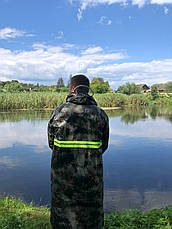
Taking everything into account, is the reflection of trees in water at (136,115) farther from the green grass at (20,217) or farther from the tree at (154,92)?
the tree at (154,92)

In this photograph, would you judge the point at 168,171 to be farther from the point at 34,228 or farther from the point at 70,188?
the point at 70,188

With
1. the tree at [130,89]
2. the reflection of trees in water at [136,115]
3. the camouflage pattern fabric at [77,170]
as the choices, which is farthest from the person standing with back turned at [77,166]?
the tree at [130,89]

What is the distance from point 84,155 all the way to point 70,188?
339 mm

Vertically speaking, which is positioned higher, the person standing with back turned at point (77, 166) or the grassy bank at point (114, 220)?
the person standing with back turned at point (77, 166)

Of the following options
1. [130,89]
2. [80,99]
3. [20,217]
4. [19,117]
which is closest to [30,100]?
[19,117]

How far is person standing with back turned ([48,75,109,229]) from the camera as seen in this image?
2145mm

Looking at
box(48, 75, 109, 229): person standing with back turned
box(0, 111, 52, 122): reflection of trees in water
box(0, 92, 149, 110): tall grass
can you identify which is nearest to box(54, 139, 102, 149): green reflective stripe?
box(48, 75, 109, 229): person standing with back turned

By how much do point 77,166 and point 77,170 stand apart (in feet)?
0.12

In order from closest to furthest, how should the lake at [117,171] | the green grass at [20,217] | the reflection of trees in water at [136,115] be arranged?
the green grass at [20,217] < the lake at [117,171] < the reflection of trees in water at [136,115]

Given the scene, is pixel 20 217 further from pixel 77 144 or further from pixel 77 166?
pixel 77 144

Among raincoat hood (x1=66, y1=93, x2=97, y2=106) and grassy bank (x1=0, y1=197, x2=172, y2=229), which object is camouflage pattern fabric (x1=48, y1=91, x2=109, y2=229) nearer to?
raincoat hood (x1=66, y1=93, x2=97, y2=106)

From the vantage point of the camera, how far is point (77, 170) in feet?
7.02

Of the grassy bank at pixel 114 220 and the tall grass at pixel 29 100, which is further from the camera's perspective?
the tall grass at pixel 29 100

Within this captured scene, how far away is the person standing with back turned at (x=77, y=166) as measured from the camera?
2.14 meters
